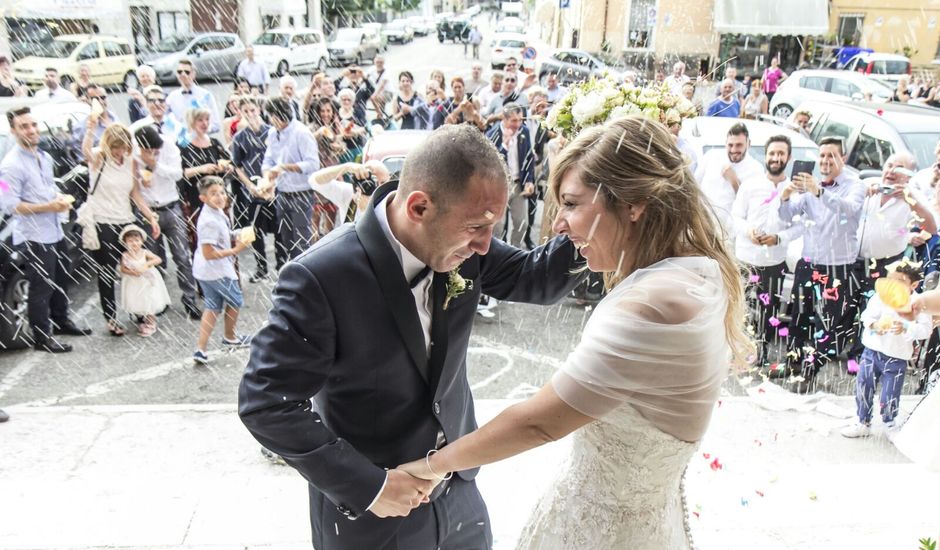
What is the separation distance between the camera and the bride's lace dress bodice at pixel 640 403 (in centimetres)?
171

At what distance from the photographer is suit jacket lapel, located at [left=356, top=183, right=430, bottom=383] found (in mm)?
1990

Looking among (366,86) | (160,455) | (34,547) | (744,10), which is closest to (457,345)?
(34,547)

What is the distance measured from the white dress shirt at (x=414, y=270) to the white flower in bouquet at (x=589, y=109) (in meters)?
0.70

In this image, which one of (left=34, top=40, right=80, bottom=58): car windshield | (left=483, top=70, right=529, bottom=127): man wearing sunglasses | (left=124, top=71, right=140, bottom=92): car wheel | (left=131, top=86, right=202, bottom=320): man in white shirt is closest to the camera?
(left=131, top=86, right=202, bottom=320): man in white shirt

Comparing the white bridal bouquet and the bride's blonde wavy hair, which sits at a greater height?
the white bridal bouquet

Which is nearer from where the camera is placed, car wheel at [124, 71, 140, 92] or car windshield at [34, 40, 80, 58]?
car windshield at [34, 40, 80, 58]

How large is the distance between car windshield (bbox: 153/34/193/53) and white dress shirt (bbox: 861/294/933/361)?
20.8 m

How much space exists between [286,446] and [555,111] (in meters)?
1.51

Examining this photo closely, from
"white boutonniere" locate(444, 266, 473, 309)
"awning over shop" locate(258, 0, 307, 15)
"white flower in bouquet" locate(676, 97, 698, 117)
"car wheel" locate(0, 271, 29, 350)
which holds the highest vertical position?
"awning over shop" locate(258, 0, 307, 15)

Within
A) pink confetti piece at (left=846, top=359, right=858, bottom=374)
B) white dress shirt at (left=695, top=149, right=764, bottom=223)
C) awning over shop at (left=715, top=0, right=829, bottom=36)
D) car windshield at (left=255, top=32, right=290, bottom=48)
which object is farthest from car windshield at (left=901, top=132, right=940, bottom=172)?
awning over shop at (left=715, top=0, right=829, bottom=36)

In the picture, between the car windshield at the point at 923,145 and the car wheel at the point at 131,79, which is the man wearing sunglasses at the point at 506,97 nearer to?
the car windshield at the point at 923,145

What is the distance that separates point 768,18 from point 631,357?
28841 mm

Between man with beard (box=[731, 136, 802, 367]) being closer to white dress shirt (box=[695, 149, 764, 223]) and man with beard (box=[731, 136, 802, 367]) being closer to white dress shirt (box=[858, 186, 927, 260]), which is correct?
white dress shirt (box=[695, 149, 764, 223])

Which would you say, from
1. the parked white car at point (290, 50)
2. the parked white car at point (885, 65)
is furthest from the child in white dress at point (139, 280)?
the parked white car at point (885, 65)
